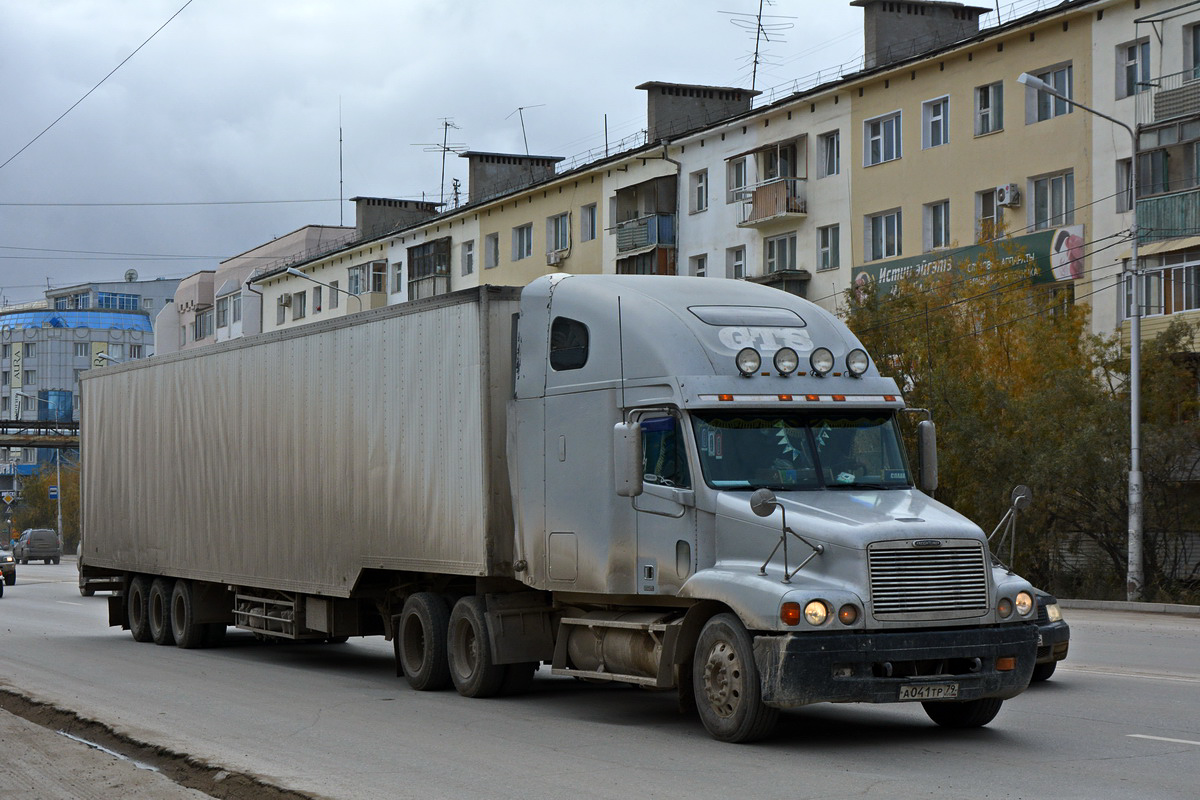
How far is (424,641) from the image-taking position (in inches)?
578

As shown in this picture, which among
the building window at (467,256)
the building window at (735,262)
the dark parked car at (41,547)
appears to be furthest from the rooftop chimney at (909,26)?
the dark parked car at (41,547)

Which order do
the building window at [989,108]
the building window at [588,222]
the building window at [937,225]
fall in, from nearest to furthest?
the building window at [989,108] → the building window at [937,225] → the building window at [588,222]

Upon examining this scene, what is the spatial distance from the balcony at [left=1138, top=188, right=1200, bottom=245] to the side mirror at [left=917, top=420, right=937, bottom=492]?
72.7 ft

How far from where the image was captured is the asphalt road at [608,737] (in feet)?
30.3

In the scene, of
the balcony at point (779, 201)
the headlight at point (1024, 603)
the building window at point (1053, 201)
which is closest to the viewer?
the headlight at point (1024, 603)

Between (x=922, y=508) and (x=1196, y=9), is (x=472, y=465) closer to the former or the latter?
(x=922, y=508)

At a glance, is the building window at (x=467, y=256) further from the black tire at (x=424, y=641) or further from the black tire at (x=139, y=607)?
the black tire at (x=424, y=641)

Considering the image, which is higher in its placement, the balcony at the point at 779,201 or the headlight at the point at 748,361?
the balcony at the point at 779,201

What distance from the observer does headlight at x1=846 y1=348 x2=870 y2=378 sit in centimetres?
1219

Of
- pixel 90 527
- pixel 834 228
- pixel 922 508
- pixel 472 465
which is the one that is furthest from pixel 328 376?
pixel 834 228

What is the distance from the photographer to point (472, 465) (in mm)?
14000

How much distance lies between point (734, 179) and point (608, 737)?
1491 inches

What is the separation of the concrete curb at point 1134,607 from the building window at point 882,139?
15.2m

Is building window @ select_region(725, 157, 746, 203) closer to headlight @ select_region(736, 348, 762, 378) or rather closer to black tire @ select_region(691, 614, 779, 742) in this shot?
headlight @ select_region(736, 348, 762, 378)
